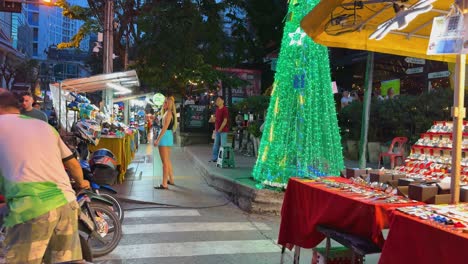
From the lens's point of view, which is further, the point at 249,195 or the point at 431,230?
the point at 249,195

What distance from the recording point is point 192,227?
21.0ft

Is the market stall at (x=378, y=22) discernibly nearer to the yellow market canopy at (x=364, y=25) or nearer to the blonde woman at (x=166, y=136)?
the yellow market canopy at (x=364, y=25)

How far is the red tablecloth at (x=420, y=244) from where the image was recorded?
7.20 ft

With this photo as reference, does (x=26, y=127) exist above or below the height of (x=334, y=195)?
above

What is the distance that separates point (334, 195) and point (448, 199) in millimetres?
881

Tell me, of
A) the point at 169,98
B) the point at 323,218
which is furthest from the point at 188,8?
the point at 323,218

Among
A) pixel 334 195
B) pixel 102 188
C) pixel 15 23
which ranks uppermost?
pixel 15 23

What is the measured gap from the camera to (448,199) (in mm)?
3098

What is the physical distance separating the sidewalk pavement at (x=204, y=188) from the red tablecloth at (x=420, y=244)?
462 cm

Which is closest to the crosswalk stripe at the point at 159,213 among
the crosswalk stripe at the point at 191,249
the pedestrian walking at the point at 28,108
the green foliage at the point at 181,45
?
the crosswalk stripe at the point at 191,249

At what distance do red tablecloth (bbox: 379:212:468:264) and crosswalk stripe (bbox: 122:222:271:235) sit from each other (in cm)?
393

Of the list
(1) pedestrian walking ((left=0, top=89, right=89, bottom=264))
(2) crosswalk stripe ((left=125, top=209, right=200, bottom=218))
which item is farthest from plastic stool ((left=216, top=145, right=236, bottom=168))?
(1) pedestrian walking ((left=0, top=89, right=89, bottom=264))

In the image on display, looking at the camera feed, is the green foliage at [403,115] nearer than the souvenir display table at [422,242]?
No

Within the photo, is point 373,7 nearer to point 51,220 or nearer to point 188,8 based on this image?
point 51,220
